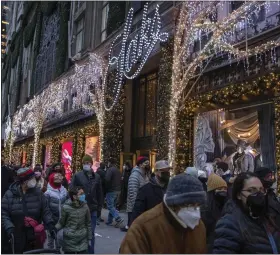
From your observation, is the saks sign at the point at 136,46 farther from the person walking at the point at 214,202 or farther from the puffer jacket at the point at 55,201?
the person walking at the point at 214,202

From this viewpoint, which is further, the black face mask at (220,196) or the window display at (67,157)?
the window display at (67,157)

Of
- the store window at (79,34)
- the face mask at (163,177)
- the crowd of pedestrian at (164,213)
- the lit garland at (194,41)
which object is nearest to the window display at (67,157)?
the store window at (79,34)

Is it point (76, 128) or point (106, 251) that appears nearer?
point (106, 251)

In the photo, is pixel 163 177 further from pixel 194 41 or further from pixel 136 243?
pixel 194 41

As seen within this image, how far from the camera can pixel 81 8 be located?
76.4 ft

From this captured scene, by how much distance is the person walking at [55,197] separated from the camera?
5.98m

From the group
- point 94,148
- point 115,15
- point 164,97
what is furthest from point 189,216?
point 94,148

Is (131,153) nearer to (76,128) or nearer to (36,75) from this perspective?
(76,128)

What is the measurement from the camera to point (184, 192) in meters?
2.42

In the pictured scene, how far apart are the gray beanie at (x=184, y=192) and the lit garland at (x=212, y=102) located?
6.63 meters

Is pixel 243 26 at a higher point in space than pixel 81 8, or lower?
lower

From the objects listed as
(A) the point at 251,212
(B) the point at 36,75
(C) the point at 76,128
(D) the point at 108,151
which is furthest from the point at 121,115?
(B) the point at 36,75

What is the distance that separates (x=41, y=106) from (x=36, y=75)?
689cm

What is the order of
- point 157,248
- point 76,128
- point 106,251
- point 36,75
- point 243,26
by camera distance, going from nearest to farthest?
point 157,248, point 106,251, point 243,26, point 76,128, point 36,75
